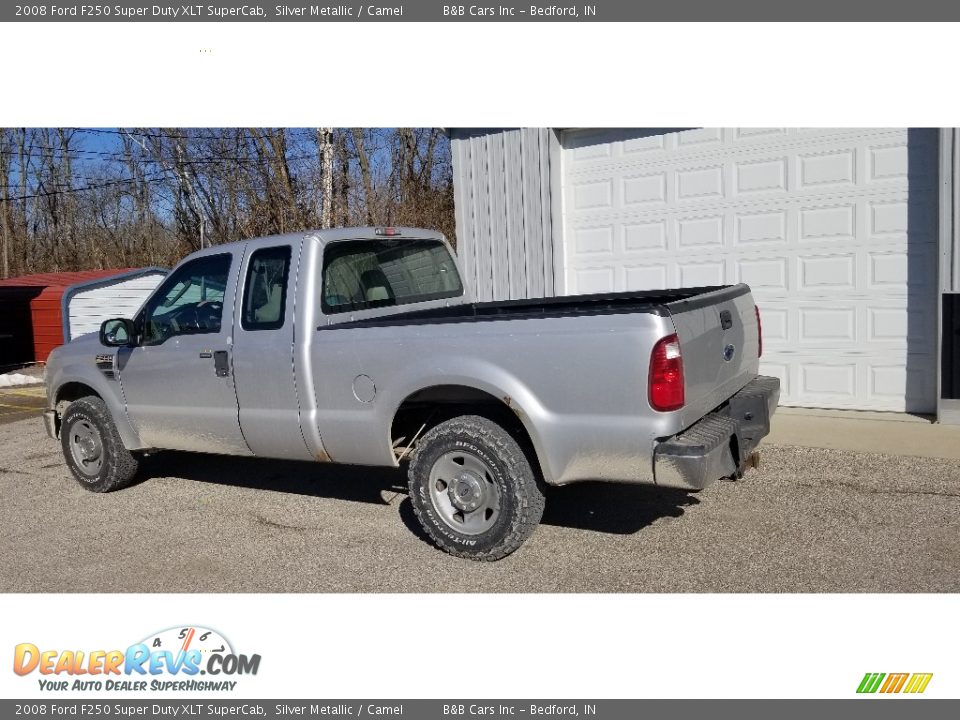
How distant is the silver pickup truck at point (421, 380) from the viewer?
4.22 meters

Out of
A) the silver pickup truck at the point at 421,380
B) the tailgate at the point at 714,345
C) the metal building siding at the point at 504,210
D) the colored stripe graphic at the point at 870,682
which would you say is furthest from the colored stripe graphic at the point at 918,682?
the metal building siding at the point at 504,210

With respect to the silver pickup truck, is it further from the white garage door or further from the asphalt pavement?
the white garage door

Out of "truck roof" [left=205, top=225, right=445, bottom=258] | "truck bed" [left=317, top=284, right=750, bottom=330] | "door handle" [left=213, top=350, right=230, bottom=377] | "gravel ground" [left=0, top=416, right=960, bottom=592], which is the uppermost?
"truck roof" [left=205, top=225, right=445, bottom=258]

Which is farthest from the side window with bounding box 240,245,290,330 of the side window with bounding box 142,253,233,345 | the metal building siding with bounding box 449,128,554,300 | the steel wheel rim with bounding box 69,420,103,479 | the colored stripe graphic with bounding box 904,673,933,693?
the metal building siding with bounding box 449,128,554,300

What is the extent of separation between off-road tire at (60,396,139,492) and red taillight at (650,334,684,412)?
14.7ft

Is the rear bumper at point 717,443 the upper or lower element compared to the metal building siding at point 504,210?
lower

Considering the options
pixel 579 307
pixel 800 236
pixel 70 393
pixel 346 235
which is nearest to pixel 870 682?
pixel 579 307

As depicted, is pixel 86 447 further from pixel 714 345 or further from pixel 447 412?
pixel 714 345

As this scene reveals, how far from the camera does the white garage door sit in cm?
777

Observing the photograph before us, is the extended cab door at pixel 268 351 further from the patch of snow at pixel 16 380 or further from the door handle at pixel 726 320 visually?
the patch of snow at pixel 16 380

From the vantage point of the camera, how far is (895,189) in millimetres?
7781

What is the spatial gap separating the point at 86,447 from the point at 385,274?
2.96 metres

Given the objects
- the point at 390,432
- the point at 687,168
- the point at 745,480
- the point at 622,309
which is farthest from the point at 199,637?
the point at 687,168

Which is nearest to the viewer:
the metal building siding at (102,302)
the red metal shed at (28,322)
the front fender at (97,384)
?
the front fender at (97,384)
